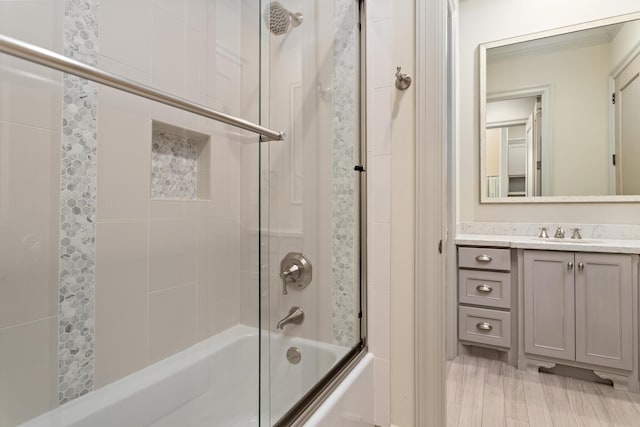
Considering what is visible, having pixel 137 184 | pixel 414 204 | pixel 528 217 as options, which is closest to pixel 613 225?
pixel 528 217

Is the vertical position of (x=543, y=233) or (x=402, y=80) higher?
(x=402, y=80)

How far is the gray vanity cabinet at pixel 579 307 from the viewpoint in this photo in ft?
5.59

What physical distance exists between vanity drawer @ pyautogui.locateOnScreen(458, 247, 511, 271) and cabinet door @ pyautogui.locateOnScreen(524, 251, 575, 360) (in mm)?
106

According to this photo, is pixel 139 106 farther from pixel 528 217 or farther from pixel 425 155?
pixel 528 217

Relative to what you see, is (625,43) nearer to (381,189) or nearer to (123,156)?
(381,189)

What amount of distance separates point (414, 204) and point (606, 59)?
78.9 inches

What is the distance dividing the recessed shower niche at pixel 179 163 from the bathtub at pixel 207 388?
0.59 metres

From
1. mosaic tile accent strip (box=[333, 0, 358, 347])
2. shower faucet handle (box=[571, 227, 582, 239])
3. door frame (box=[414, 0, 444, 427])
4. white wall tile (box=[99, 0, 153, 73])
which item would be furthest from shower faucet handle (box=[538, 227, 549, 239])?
white wall tile (box=[99, 0, 153, 73])

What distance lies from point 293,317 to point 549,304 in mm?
1617

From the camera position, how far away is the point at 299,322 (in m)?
1.17

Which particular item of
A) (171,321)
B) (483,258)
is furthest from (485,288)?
(171,321)

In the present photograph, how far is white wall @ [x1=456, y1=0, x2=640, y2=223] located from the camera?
2119 mm

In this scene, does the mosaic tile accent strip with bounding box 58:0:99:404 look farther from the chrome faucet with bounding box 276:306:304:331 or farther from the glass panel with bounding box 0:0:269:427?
the chrome faucet with bounding box 276:306:304:331

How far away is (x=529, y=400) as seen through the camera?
1651 millimetres
